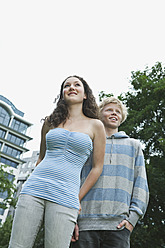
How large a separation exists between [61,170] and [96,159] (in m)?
0.46

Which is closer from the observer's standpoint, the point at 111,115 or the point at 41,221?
the point at 41,221

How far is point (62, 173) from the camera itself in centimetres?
229

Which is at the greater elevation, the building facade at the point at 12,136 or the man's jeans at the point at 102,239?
the building facade at the point at 12,136

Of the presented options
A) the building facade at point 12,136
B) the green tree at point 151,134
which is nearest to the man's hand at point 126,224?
the green tree at point 151,134

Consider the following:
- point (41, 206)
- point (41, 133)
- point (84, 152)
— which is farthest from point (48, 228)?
point (41, 133)

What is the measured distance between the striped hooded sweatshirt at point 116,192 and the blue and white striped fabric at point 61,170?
453 mm

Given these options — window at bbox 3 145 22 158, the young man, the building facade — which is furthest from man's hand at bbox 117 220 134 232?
window at bbox 3 145 22 158

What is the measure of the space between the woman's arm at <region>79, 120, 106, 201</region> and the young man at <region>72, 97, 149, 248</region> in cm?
22

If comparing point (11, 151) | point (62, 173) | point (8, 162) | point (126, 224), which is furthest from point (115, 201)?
point (11, 151)

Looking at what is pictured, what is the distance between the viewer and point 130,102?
1556cm

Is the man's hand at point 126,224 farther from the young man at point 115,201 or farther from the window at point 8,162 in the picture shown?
the window at point 8,162

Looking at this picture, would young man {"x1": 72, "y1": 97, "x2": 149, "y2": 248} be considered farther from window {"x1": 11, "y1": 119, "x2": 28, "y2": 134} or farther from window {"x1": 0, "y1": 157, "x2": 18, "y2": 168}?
window {"x1": 11, "y1": 119, "x2": 28, "y2": 134}

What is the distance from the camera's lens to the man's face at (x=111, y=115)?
3.39m

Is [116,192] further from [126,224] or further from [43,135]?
[43,135]
